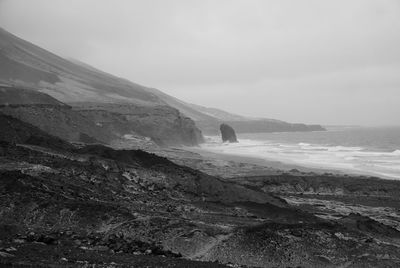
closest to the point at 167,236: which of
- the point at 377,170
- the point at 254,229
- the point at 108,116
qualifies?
the point at 254,229

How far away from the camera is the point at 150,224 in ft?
53.5

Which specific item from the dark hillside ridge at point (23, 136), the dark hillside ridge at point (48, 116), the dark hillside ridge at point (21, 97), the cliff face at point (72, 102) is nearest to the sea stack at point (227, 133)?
the cliff face at point (72, 102)

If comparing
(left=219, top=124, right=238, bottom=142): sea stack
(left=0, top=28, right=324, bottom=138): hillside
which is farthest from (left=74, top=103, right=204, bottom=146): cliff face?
(left=219, top=124, right=238, bottom=142): sea stack

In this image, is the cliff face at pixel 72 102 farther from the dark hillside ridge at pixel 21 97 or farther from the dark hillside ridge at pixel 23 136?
the dark hillside ridge at pixel 23 136

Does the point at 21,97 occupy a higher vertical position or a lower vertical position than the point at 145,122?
higher

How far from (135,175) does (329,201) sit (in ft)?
48.2

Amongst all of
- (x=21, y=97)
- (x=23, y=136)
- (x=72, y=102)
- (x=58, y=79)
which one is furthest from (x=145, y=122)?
(x=23, y=136)

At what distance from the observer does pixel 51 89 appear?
116 m

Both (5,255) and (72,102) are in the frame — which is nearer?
(5,255)

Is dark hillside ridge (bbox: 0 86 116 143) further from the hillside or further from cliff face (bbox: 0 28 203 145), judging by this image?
the hillside

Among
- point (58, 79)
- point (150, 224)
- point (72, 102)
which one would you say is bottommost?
point (150, 224)

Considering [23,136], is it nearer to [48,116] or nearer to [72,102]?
[48,116]

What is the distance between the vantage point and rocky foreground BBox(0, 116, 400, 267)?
14.3m

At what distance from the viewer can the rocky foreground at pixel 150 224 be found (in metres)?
14.3
